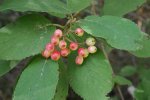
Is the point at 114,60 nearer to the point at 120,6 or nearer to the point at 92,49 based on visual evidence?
the point at 120,6

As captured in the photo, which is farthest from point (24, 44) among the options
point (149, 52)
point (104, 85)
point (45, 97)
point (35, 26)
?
point (149, 52)

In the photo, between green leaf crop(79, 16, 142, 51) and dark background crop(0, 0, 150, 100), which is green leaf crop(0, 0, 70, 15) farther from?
dark background crop(0, 0, 150, 100)

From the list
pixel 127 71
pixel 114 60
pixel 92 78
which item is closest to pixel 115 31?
pixel 92 78

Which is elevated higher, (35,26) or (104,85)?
(35,26)

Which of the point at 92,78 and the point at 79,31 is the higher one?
the point at 79,31

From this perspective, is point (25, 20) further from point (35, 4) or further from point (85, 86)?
point (85, 86)

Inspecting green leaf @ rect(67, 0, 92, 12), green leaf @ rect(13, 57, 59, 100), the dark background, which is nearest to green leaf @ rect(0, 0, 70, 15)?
green leaf @ rect(67, 0, 92, 12)
